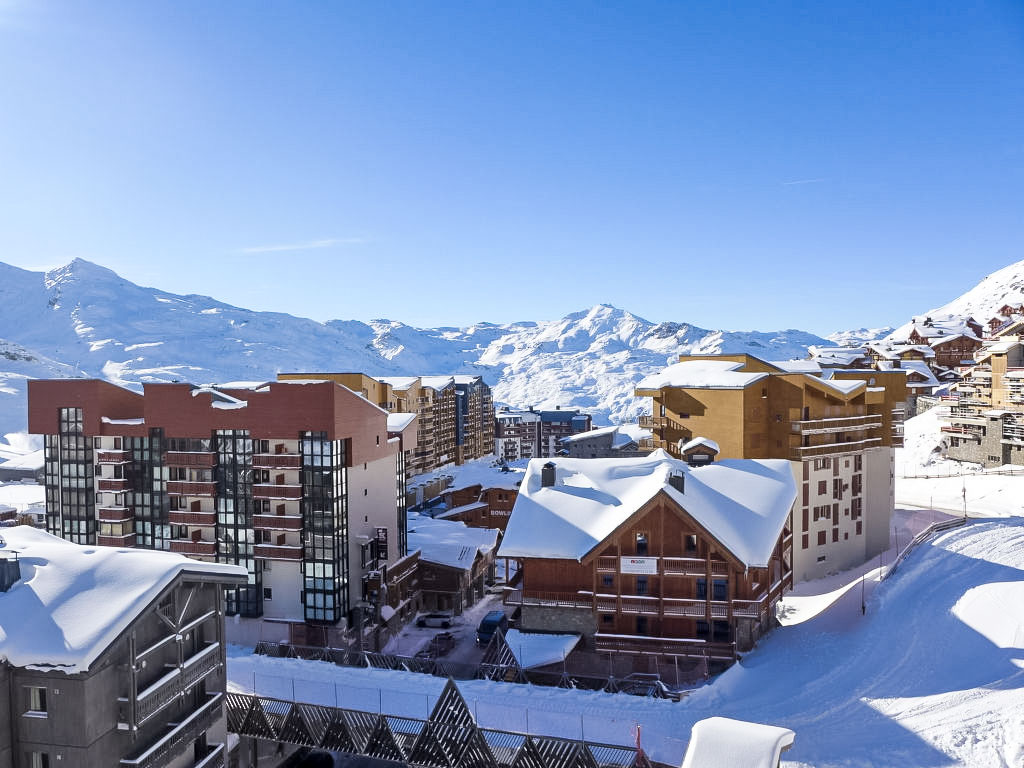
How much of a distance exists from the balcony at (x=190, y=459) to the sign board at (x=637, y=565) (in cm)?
2639

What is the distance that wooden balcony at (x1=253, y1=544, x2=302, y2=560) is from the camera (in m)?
42.1

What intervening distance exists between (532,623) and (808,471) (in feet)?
76.4

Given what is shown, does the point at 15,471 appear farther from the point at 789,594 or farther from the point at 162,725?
the point at 789,594

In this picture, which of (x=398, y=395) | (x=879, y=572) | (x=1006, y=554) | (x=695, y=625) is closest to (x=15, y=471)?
(x=398, y=395)

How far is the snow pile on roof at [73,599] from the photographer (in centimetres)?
1770

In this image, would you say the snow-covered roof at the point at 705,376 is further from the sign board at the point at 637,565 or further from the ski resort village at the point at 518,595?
the sign board at the point at 637,565

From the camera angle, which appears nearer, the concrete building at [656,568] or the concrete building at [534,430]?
the concrete building at [656,568]

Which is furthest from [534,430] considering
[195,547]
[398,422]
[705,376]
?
[195,547]

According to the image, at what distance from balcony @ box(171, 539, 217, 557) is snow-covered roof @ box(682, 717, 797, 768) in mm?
36353

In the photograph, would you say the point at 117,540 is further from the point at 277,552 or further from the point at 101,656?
the point at 101,656

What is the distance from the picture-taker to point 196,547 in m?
43.5

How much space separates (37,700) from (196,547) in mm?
26195

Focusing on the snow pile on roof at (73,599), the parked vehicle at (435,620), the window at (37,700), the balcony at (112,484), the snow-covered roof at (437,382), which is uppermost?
the snow-covered roof at (437,382)

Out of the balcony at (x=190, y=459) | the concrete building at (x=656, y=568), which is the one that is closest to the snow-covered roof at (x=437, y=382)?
the balcony at (x=190, y=459)
